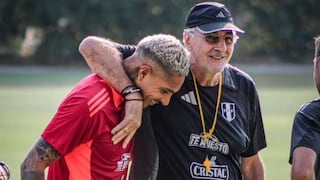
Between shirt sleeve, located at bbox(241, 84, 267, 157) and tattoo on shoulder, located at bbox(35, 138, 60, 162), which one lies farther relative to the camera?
shirt sleeve, located at bbox(241, 84, 267, 157)

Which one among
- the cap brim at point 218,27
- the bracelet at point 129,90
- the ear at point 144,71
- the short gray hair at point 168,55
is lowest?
the bracelet at point 129,90

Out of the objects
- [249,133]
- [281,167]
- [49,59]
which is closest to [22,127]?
[281,167]

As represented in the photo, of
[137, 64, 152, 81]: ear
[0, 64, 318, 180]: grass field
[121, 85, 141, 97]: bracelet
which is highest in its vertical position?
[137, 64, 152, 81]: ear

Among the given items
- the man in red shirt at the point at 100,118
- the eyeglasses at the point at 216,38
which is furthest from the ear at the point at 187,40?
the man in red shirt at the point at 100,118

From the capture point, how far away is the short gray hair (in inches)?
188

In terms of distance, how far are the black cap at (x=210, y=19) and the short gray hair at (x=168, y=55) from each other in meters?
0.66

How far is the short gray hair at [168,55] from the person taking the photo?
4.78 m

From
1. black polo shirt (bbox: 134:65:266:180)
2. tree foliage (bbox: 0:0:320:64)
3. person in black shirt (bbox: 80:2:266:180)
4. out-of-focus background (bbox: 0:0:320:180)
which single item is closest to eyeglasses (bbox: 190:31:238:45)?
person in black shirt (bbox: 80:2:266:180)

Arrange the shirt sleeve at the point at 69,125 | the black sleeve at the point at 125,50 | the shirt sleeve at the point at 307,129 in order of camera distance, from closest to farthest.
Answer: the shirt sleeve at the point at 69,125 → the shirt sleeve at the point at 307,129 → the black sleeve at the point at 125,50

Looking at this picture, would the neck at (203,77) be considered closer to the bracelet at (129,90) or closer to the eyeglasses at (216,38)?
the eyeglasses at (216,38)

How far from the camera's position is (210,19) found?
548 centimetres

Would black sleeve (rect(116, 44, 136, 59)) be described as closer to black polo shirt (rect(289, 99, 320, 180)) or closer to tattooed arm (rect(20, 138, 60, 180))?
tattooed arm (rect(20, 138, 60, 180))

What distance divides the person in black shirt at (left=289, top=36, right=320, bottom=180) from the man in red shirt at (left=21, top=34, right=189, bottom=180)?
67 centimetres

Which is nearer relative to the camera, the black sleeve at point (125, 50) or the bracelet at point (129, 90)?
the bracelet at point (129, 90)
